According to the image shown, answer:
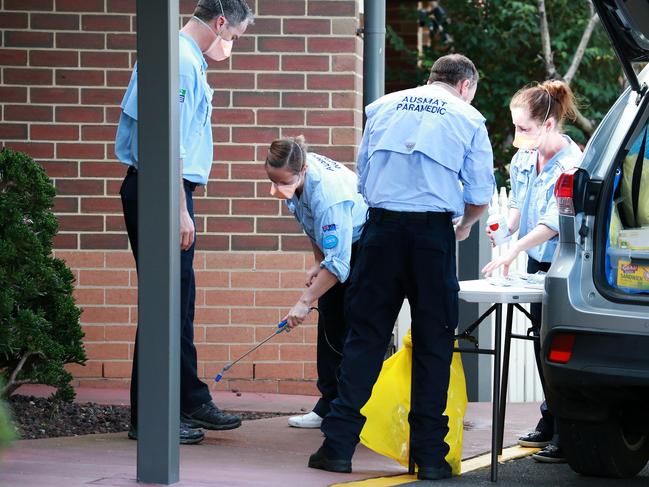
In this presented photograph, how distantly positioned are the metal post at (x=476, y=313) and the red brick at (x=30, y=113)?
275 centimetres

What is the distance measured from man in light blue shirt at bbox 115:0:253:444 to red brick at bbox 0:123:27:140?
7.22 ft

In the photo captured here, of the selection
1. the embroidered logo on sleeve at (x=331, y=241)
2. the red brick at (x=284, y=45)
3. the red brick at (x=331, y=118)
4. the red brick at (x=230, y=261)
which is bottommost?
the red brick at (x=230, y=261)

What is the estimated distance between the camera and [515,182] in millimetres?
6250

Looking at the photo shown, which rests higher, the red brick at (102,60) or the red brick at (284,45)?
the red brick at (284,45)

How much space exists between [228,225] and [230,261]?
23 cm

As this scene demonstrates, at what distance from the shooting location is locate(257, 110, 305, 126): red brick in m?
7.84

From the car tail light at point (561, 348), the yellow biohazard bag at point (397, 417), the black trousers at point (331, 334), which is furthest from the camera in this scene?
the black trousers at point (331, 334)

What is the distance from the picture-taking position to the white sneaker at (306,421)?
659 cm

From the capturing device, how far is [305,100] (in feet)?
25.7

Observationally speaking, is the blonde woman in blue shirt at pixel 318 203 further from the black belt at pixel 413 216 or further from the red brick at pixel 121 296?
the red brick at pixel 121 296

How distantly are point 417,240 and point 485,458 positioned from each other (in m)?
1.48

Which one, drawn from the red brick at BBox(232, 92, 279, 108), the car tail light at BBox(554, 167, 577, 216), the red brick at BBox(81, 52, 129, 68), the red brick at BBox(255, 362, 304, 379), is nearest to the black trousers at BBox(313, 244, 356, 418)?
the red brick at BBox(255, 362, 304, 379)

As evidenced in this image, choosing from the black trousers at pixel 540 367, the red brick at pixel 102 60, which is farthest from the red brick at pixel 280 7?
the black trousers at pixel 540 367

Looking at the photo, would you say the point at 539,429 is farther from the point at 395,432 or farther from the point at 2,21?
the point at 2,21
